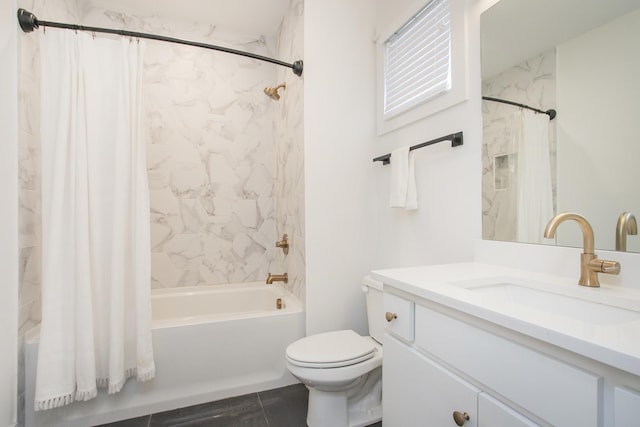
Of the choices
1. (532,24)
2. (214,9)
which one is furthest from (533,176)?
(214,9)

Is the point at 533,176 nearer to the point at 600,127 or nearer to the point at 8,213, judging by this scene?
the point at 600,127

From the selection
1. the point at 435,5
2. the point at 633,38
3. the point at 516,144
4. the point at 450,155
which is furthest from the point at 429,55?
the point at 633,38

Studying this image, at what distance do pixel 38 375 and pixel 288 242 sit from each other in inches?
58.3

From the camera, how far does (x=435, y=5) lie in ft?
5.07

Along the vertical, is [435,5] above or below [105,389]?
above

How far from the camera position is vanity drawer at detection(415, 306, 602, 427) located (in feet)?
1.73

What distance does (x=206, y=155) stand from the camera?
248 cm

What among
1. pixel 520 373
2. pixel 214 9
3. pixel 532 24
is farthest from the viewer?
pixel 214 9

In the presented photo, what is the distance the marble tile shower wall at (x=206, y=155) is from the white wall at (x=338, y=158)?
2.86 feet

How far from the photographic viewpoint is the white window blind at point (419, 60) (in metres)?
1.49

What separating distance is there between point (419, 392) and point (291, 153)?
1.69 m

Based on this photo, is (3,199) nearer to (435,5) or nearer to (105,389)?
(105,389)

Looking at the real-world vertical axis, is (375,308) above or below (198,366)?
above

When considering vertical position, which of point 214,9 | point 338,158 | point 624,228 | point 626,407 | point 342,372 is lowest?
point 342,372
